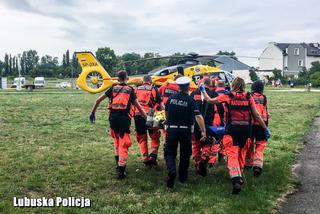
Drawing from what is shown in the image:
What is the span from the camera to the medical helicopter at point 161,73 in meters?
13.2

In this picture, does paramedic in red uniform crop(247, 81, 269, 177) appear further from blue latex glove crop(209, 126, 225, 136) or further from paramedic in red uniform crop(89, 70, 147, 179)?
paramedic in red uniform crop(89, 70, 147, 179)

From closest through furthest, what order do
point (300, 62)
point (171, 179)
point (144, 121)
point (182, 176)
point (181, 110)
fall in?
point (171, 179) → point (181, 110) → point (182, 176) → point (144, 121) → point (300, 62)

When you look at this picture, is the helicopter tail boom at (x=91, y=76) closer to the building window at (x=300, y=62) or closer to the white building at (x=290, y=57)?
the white building at (x=290, y=57)

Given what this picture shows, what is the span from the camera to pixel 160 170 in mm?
8477

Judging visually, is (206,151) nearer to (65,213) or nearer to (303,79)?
(65,213)

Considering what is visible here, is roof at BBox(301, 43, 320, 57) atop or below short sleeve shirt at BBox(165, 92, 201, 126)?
atop

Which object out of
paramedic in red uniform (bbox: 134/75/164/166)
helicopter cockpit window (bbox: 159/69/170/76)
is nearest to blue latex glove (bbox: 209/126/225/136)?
paramedic in red uniform (bbox: 134/75/164/166)

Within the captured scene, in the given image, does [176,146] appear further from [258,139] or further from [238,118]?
[258,139]

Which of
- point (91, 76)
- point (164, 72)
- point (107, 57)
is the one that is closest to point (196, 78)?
point (164, 72)

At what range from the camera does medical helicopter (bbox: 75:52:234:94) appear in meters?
13.2

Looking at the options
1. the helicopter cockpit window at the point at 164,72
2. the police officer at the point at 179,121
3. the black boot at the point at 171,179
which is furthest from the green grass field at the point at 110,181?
the helicopter cockpit window at the point at 164,72

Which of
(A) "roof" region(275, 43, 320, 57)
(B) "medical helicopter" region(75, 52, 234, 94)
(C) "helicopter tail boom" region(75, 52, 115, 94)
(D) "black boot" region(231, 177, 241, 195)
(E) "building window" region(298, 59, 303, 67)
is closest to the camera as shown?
(D) "black boot" region(231, 177, 241, 195)

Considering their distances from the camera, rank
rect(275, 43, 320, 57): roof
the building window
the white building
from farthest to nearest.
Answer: rect(275, 43, 320, 57): roof < the building window < the white building

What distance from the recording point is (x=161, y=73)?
1329 cm
